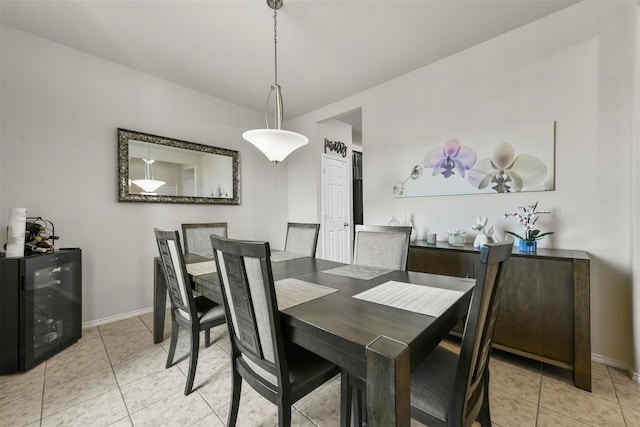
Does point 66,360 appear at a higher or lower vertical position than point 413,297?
lower

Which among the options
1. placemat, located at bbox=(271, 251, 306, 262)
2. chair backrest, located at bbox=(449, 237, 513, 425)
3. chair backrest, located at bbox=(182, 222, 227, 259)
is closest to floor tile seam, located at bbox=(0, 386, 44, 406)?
chair backrest, located at bbox=(182, 222, 227, 259)

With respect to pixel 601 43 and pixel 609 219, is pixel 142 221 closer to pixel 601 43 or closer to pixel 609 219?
pixel 609 219

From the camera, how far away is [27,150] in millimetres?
2238

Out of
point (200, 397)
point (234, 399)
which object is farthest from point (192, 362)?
point (234, 399)

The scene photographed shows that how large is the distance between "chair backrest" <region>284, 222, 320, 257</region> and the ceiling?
5.60 ft

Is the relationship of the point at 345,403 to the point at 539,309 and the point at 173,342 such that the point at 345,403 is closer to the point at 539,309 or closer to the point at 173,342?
the point at 173,342

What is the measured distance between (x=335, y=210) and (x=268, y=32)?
2.66 metres

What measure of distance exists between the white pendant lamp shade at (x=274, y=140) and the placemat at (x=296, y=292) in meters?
0.92

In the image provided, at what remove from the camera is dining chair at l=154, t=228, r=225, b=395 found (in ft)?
5.19

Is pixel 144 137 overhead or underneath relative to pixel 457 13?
underneath

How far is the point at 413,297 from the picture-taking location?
119cm

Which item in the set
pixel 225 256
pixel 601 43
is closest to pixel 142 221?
pixel 225 256

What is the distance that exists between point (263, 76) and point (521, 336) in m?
3.36

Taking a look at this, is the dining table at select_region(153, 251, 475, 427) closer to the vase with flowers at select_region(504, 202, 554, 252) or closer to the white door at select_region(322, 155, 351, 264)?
the vase with flowers at select_region(504, 202, 554, 252)
